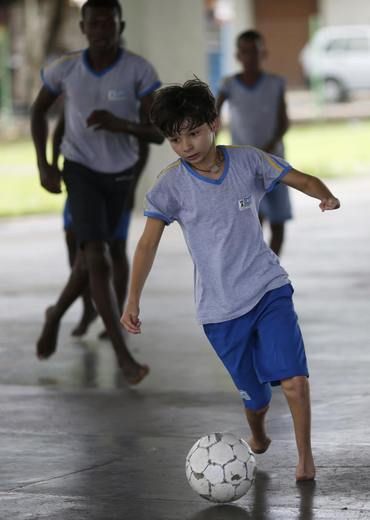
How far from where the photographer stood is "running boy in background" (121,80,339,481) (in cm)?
565

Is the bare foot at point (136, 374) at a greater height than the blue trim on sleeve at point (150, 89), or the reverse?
the blue trim on sleeve at point (150, 89)

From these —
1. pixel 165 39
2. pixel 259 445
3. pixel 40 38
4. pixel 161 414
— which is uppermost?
pixel 259 445

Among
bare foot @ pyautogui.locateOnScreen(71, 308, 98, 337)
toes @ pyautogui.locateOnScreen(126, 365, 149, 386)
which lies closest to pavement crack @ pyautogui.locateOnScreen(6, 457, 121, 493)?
toes @ pyautogui.locateOnScreen(126, 365, 149, 386)

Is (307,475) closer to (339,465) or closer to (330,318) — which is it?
(339,465)

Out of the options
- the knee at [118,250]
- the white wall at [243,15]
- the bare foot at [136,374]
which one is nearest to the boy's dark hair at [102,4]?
the knee at [118,250]

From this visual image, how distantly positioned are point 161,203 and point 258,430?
108 cm

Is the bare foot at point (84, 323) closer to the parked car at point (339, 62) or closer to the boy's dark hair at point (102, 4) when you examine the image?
the boy's dark hair at point (102, 4)

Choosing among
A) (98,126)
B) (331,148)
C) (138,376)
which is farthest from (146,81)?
(331,148)

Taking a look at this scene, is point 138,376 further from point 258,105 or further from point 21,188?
point 21,188

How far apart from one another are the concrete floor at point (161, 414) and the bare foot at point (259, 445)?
0.04 meters

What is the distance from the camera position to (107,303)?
8.05 metres

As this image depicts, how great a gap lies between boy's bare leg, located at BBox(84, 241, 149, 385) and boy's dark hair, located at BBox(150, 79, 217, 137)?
2500 mm

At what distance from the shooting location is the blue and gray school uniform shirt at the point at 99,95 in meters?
8.32

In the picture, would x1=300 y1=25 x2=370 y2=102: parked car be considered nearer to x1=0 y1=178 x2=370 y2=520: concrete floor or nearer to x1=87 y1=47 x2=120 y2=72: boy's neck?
x1=0 y1=178 x2=370 y2=520: concrete floor
